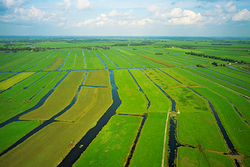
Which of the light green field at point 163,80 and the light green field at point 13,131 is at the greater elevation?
the light green field at point 163,80

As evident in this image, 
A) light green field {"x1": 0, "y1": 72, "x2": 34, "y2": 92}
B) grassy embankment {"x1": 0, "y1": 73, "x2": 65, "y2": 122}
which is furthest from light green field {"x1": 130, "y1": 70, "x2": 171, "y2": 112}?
light green field {"x1": 0, "y1": 72, "x2": 34, "y2": 92}

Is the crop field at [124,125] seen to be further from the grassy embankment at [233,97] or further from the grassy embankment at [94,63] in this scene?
the grassy embankment at [94,63]

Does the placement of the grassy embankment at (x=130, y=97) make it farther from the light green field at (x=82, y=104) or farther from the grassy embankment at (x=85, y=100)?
the light green field at (x=82, y=104)

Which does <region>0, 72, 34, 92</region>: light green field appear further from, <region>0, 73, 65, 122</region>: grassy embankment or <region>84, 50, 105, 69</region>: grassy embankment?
<region>84, 50, 105, 69</region>: grassy embankment

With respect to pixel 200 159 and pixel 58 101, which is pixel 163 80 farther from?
pixel 58 101

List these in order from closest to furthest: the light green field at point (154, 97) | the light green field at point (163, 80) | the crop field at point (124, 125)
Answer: the crop field at point (124, 125) < the light green field at point (154, 97) < the light green field at point (163, 80)

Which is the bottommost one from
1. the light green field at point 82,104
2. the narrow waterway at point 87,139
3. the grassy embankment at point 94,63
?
the narrow waterway at point 87,139

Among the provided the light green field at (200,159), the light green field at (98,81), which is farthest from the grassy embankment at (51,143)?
the light green field at (98,81)

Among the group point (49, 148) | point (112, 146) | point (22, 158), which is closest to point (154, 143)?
point (112, 146)

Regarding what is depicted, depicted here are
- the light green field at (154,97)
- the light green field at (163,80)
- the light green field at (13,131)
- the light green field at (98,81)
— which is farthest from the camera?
the light green field at (163,80)

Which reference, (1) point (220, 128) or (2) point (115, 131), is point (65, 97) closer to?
(2) point (115, 131)

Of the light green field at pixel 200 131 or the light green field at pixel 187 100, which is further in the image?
the light green field at pixel 187 100
